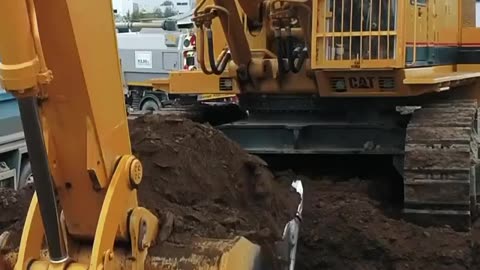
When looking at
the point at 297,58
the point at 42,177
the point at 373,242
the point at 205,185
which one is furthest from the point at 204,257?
the point at 297,58

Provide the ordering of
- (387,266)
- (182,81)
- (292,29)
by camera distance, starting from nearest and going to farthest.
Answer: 1. (387,266)
2. (292,29)
3. (182,81)

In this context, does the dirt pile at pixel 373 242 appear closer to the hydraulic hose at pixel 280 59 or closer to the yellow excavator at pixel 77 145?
the hydraulic hose at pixel 280 59

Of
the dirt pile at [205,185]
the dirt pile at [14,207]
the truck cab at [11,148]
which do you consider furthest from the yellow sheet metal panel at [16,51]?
the truck cab at [11,148]

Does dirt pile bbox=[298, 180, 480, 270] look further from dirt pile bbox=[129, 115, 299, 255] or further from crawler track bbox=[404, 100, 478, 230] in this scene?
dirt pile bbox=[129, 115, 299, 255]

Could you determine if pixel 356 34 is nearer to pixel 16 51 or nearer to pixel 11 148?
pixel 16 51

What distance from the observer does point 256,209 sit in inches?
186

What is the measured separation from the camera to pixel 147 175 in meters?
4.38

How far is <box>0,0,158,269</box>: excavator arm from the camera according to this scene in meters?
2.78

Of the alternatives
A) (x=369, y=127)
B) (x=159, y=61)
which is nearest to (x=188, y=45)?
(x=159, y=61)

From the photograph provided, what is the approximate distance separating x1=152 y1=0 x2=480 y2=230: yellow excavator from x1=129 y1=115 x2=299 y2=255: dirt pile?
110 cm

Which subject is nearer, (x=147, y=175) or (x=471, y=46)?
(x=147, y=175)

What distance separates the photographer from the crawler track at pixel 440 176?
5.41 meters

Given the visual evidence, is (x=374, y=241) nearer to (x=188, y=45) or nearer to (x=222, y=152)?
(x=222, y=152)

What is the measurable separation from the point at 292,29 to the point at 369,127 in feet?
3.12
